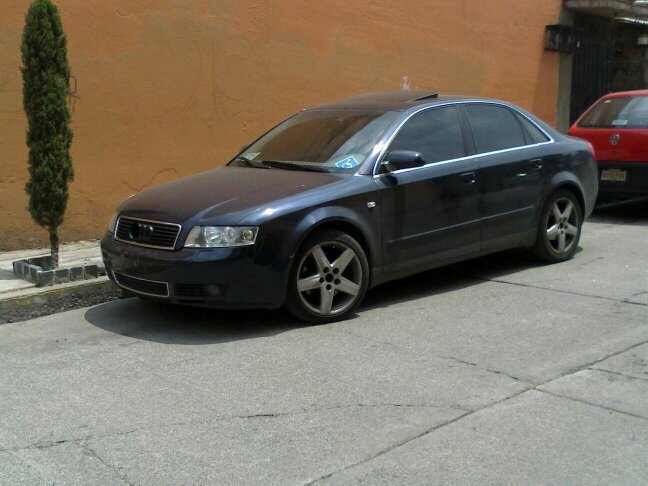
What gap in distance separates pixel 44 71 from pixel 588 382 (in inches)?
193

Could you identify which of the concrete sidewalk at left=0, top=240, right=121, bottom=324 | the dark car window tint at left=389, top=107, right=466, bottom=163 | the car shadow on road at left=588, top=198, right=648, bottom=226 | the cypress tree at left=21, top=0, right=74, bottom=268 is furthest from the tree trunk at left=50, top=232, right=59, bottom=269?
the car shadow on road at left=588, top=198, right=648, bottom=226

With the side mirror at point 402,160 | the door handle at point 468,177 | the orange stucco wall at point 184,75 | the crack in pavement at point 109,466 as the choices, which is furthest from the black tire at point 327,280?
the orange stucco wall at point 184,75

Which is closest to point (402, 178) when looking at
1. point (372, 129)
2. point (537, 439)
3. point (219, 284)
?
point (372, 129)

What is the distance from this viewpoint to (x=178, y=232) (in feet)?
19.7

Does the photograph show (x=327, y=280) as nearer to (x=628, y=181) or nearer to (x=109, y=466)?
(x=109, y=466)

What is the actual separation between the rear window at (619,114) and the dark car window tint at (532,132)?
3351 mm

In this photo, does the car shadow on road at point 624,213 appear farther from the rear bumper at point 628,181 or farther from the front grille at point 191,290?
the front grille at point 191,290

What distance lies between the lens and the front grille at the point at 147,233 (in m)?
6.04

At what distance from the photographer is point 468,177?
7.25 meters

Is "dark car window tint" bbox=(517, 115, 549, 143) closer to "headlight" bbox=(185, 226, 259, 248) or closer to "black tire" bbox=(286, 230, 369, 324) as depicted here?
"black tire" bbox=(286, 230, 369, 324)

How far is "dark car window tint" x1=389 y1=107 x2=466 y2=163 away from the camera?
701cm

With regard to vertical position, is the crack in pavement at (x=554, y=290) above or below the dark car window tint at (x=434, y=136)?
below

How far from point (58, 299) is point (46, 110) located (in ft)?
5.14

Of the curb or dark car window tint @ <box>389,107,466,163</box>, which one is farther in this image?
dark car window tint @ <box>389,107,466,163</box>
